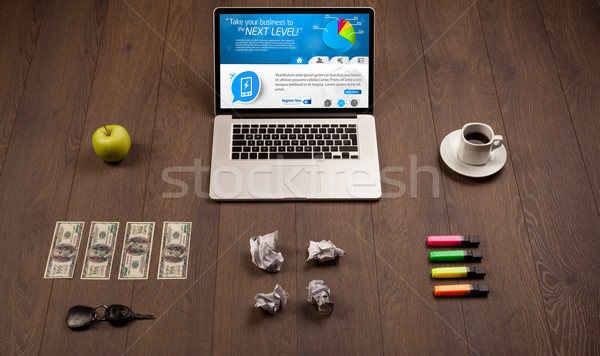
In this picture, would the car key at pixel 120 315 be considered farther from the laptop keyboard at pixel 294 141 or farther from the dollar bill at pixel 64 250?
the laptop keyboard at pixel 294 141

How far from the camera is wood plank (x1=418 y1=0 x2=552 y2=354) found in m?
1.13

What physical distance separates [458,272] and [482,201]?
213mm

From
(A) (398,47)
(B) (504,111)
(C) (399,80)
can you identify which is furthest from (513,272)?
(A) (398,47)

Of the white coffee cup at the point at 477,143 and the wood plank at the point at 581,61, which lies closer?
the white coffee cup at the point at 477,143

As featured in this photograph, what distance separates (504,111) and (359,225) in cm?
54

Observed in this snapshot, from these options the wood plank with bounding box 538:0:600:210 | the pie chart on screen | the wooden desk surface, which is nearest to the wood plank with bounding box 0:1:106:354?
the wooden desk surface

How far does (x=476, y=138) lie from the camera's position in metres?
1.32

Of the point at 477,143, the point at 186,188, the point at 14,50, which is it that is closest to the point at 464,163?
the point at 477,143

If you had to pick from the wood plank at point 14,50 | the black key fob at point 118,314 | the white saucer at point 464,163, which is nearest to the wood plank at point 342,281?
the white saucer at point 464,163

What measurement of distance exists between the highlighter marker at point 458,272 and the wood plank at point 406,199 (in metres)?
0.02

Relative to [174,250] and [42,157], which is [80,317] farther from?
[42,157]

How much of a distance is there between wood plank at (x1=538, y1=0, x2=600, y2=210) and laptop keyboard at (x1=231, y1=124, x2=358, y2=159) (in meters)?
0.61

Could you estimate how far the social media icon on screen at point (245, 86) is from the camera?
138 cm

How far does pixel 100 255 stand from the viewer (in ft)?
3.94
